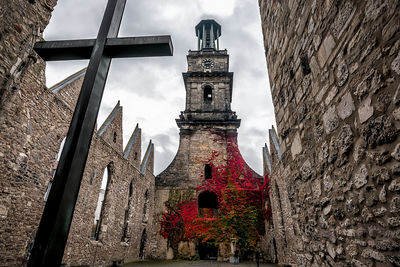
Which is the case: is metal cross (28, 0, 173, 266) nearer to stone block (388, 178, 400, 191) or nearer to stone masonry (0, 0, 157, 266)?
stone block (388, 178, 400, 191)

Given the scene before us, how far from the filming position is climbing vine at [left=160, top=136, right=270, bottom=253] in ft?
48.4

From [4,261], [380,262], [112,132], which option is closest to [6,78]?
[380,262]

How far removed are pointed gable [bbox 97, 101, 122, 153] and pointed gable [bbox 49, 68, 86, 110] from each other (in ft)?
7.48

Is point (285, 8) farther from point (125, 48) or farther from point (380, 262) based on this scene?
point (380, 262)

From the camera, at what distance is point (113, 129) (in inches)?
507

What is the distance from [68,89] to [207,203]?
49.0 ft

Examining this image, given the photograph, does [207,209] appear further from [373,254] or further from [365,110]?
[365,110]

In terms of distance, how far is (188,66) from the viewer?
79.0 feet

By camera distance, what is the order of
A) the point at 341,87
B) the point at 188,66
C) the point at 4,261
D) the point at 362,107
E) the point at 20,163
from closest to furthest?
the point at 362,107
the point at 341,87
the point at 4,261
the point at 20,163
the point at 188,66

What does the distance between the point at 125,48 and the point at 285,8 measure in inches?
108

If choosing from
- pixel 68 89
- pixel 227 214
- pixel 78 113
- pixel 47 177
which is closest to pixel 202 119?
pixel 227 214

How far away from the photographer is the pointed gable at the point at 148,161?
1616 centimetres

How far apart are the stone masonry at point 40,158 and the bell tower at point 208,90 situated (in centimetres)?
823

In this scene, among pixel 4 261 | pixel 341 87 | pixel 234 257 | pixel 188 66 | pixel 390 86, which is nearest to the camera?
pixel 390 86
